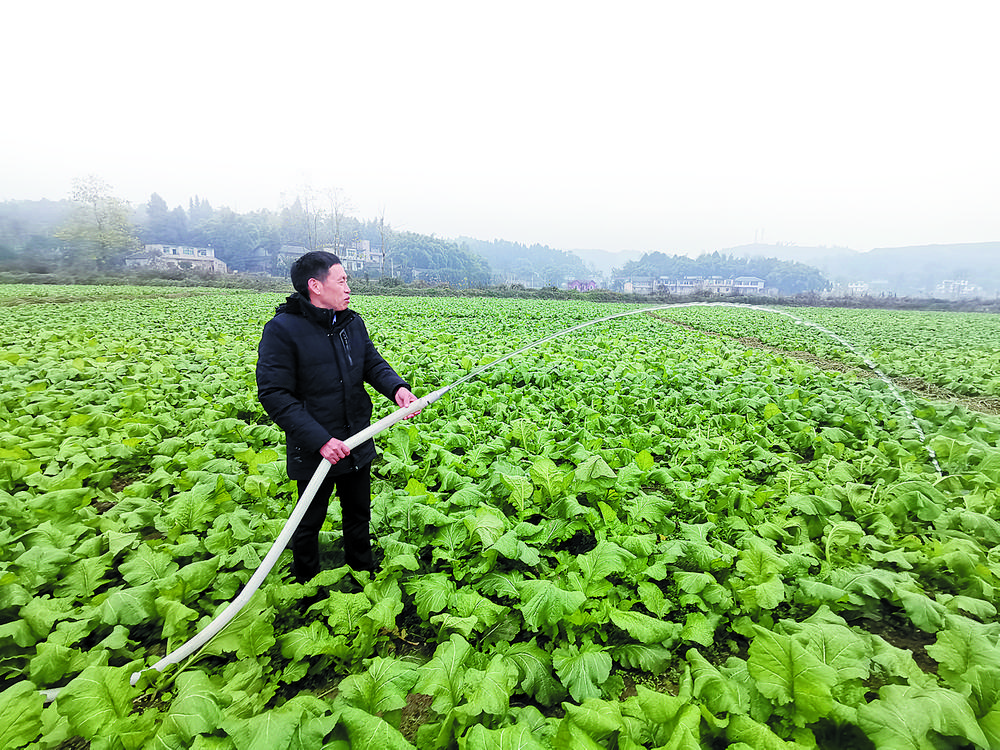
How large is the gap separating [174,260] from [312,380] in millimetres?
96256

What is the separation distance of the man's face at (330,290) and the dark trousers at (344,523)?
41.8 inches

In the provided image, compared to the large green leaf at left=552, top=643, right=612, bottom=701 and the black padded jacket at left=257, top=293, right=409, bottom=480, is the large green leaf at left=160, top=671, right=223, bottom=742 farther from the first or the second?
the large green leaf at left=552, top=643, right=612, bottom=701

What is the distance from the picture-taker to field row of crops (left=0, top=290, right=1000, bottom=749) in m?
1.85

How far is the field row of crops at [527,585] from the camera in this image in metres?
1.85

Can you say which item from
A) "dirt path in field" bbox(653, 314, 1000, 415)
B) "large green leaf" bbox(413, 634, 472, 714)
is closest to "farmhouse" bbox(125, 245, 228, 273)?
"dirt path in field" bbox(653, 314, 1000, 415)

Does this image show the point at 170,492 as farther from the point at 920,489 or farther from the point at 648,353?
the point at 648,353

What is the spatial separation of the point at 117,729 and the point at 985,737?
3.34 metres

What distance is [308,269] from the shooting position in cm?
260

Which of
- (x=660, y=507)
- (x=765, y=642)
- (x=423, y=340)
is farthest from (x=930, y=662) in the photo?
(x=423, y=340)

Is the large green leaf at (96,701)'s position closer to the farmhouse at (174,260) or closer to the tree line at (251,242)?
the tree line at (251,242)

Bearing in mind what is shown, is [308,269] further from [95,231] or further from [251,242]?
[251,242]

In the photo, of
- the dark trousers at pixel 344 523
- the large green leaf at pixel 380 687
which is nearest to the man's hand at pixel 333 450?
the dark trousers at pixel 344 523

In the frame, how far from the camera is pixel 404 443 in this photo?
185 inches

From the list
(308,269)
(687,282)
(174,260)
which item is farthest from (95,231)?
(687,282)
